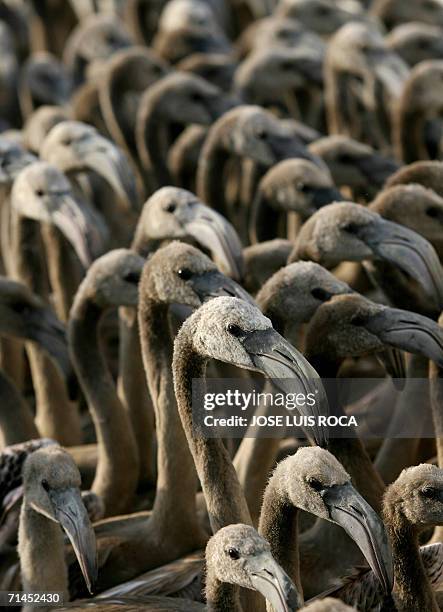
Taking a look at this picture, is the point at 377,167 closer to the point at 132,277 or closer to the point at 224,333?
the point at 132,277

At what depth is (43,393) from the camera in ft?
28.8

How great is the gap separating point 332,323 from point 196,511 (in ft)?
3.25

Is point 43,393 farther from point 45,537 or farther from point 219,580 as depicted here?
point 219,580

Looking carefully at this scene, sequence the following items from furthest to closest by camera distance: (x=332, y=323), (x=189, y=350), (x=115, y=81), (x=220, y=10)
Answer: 1. (x=220, y=10)
2. (x=115, y=81)
3. (x=332, y=323)
4. (x=189, y=350)

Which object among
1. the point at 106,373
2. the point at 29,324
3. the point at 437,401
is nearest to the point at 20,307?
the point at 29,324

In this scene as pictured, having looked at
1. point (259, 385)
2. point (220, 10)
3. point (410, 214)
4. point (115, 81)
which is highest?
point (220, 10)

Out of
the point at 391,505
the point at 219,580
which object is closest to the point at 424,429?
the point at 391,505

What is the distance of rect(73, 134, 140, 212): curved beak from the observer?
1009cm

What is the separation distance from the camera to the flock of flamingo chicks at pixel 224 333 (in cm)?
621

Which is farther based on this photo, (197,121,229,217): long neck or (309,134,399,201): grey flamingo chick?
(197,121,229,217): long neck

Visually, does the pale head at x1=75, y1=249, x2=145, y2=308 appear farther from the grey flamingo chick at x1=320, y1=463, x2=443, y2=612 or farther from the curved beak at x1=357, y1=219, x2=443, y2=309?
the grey flamingo chick at x1=320, y1=463, x2=443, y2=612

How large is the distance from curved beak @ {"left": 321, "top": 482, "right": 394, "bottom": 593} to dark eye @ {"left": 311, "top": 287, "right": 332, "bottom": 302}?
1577 mm

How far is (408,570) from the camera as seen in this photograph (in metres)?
6.14

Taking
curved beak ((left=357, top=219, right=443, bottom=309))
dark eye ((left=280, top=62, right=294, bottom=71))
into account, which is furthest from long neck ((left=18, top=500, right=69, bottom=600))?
dark eye ((left=280, top=62, right=294, bottom=71))
